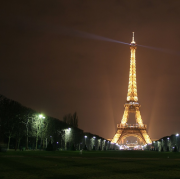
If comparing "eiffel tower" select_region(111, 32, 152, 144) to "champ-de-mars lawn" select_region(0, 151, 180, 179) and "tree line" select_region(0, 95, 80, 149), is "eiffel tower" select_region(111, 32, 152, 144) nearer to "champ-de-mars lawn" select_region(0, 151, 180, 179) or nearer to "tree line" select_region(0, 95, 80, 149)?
"tree line" select_region(0, 95, 80, 149)

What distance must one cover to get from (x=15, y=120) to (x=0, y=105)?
176 inches

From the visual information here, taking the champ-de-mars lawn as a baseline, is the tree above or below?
above

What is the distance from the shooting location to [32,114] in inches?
2522

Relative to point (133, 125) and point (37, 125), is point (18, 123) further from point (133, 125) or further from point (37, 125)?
point (133, 125)

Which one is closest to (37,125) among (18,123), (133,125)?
(18,123)

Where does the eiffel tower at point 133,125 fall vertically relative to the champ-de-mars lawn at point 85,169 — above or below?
above

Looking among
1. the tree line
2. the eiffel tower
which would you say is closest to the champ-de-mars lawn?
the tree line

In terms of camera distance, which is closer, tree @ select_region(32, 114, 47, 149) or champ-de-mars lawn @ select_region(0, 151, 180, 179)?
champ-de-mars lawn @ select_region(0, 151, 180, 179)

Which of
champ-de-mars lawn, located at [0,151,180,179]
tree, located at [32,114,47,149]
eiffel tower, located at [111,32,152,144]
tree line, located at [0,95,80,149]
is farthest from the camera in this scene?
eiffel tower, located at [111,32,152,144]

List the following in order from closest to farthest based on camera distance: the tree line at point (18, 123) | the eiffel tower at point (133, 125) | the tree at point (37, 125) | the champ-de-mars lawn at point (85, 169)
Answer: the champ-de-mars lawn at point (85, 169), the tree line at point (18, 123), the tree at point (37, 125), the eiffel tower at point (133, 125)

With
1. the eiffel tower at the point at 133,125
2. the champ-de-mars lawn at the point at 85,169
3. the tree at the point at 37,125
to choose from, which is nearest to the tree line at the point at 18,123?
the tree at the point at 37,125

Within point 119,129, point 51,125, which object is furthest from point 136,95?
point 51,125

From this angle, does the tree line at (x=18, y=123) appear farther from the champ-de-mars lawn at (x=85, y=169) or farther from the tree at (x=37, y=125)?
the champ-de-mars lawn at (x=85, y=169)

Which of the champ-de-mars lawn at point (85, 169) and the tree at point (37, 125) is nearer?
the champ-de-mars lawn at point (85, 169)
